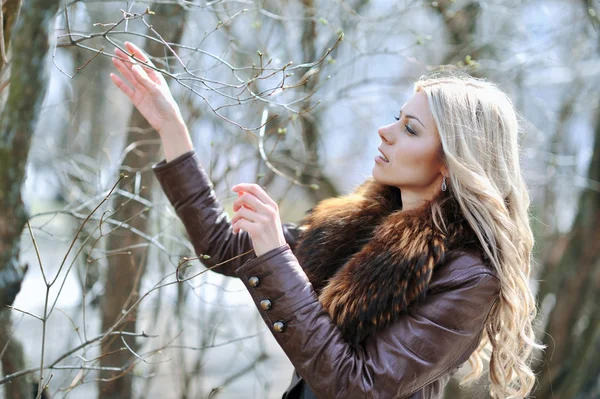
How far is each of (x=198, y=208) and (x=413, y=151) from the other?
79 centimetres

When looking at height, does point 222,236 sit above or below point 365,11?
below

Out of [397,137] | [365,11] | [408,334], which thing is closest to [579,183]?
[365,11]

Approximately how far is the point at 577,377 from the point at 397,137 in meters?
3.15

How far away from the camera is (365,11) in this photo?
4453 millimetres

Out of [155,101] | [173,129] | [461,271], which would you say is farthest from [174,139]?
[461,271]

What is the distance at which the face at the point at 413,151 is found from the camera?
6.61 feet

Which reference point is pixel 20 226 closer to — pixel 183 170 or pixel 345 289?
pixel 183 170

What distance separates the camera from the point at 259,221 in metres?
1.80

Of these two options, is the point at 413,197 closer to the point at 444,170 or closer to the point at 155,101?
the point at 444,170

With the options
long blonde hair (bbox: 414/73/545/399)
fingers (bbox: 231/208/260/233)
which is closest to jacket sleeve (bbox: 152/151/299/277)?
fingers (bbox: 231/208/260/233)

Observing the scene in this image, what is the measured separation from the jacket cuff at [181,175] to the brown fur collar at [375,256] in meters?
0.45

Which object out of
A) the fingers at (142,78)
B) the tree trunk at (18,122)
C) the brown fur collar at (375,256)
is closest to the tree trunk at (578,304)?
the brown fur collar at (375,256)

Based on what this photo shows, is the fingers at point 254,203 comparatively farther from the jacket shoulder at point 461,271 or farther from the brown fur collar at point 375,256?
the jacket shoulder at point 461,271

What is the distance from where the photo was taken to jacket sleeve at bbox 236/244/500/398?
5.61ft
